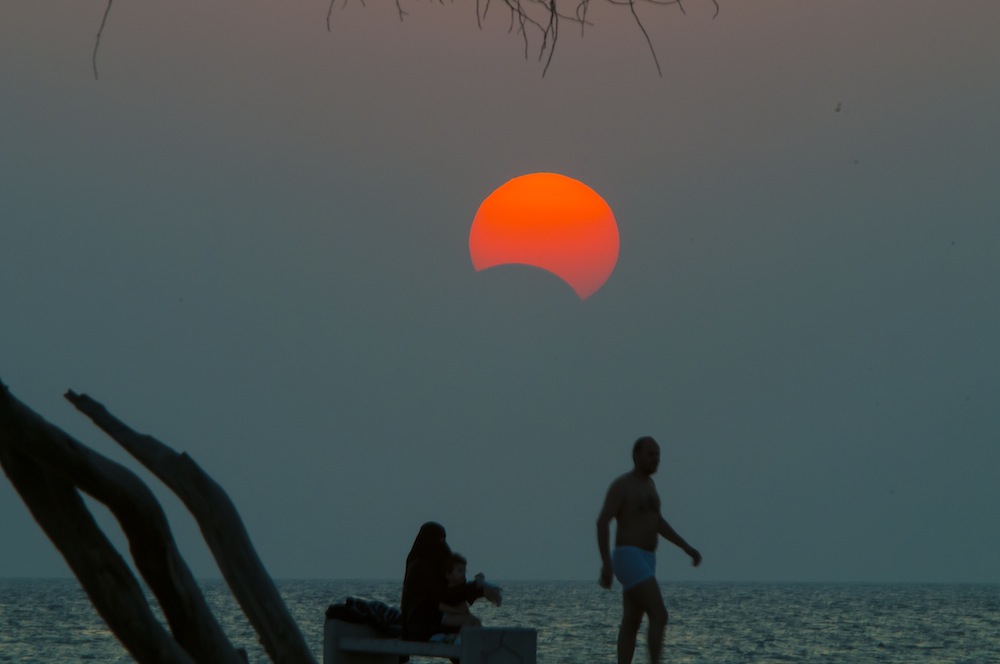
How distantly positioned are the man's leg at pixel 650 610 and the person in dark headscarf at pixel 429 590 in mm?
973

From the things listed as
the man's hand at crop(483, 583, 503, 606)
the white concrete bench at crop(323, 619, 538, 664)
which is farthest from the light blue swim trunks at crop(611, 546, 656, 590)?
the white concrete bench at crop(323, 619, 538, 664)

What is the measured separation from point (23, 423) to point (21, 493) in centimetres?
14

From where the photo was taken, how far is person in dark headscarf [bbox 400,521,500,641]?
7988 millimetres

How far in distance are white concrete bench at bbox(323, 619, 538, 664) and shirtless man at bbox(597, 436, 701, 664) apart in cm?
150

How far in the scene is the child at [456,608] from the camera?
7.98m

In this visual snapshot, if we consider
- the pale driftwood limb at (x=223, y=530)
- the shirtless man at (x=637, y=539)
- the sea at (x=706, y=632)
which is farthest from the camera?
the sea at (x=706, y=632)

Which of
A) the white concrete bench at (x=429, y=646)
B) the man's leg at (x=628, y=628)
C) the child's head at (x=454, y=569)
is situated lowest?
the white concrete bench at (x=429, y=646)

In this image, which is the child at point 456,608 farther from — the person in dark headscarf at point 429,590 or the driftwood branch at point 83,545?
the driftwood branch at point 83,545

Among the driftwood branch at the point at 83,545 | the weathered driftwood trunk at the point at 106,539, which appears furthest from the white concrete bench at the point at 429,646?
the driftwood branch at the point at 83,545

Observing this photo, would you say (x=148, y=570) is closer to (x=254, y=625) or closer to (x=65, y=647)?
(x=254, y=625)

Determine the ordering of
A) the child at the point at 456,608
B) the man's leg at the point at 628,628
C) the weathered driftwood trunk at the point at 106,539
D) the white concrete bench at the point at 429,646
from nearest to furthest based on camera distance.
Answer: the weathered driftwood trunk at the point at 106,539
the white concrete bench at the point at 429,646
the child at the point at 456,608
the man's leg at the point at 628,628

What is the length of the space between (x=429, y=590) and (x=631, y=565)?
151 centimetres

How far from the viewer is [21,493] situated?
87.0 inches

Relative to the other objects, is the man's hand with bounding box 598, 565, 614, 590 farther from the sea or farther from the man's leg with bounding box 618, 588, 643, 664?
the sea
